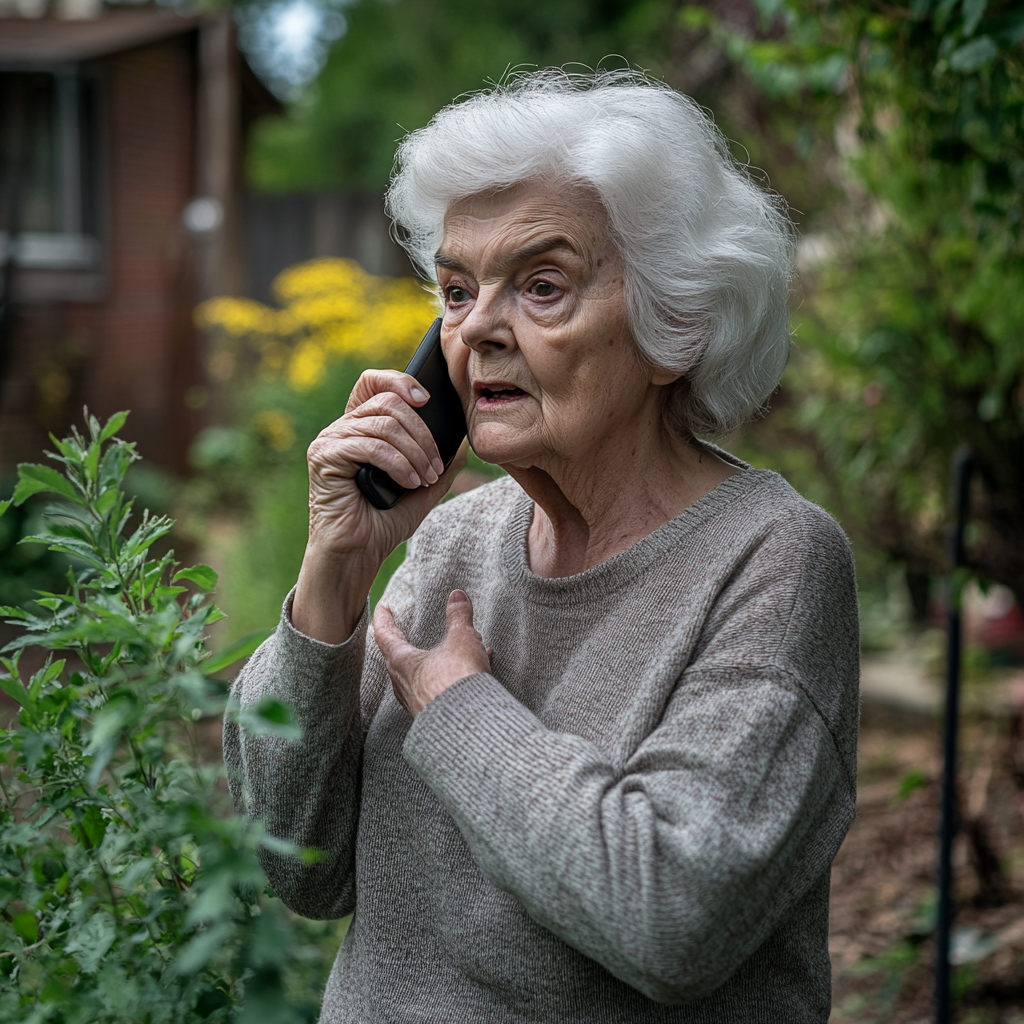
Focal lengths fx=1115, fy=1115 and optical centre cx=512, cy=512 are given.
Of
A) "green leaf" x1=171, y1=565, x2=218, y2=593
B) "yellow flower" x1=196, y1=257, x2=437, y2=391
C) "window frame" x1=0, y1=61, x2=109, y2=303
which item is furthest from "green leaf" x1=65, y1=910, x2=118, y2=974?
"window frame" x1=0, y1=61, x2=109, y2=303

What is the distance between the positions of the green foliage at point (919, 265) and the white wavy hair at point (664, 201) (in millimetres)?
569

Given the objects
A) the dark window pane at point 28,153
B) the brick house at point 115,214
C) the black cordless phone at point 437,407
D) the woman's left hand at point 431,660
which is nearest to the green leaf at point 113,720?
the woman's left hand at point 431,660

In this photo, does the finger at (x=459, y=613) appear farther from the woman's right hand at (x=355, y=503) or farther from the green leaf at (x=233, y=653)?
the green leaf at (x=233, y=653)

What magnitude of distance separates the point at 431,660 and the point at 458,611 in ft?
0.47

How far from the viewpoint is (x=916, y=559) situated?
13.3ft

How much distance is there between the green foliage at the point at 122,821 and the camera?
85 cm

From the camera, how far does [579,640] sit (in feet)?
4.99

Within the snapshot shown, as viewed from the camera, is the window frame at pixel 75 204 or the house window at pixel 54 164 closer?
the house window at pixel 54 164

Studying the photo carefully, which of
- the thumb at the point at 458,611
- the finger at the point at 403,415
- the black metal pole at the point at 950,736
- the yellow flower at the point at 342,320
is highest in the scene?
the finger at the point at 403,415

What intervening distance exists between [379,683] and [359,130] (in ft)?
69.2

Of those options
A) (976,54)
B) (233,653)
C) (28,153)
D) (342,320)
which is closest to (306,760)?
(233,653)

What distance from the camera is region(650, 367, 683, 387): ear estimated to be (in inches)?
61.7

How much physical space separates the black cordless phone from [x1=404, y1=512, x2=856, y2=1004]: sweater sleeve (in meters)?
0.39

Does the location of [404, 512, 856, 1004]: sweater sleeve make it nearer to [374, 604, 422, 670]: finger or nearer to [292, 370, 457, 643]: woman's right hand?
[374, 604, 422, 670]: finger
